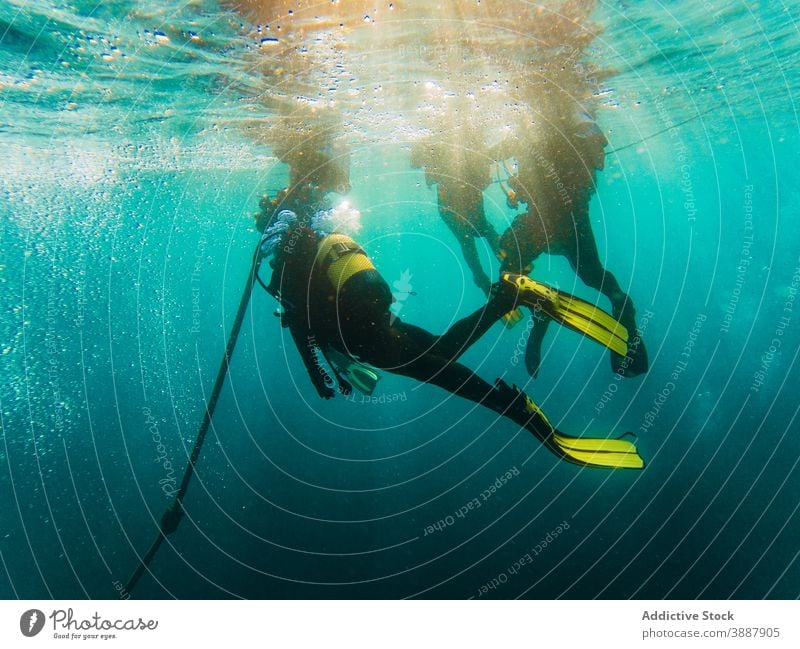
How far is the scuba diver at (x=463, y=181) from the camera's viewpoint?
9086mm

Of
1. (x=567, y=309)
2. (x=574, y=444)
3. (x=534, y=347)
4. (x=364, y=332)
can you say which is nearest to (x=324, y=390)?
(x=364, y=332)

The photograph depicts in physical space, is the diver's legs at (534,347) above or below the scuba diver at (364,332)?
below

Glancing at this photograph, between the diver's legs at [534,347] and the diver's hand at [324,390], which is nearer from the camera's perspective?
the diver's hand at [324,390]

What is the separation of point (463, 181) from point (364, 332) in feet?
20.6

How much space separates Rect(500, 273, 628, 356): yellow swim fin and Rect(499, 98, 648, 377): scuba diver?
1602 millimetres

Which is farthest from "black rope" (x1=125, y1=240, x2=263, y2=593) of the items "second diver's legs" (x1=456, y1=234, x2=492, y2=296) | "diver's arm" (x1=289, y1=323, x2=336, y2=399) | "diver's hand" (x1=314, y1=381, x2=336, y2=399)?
"second diver's legs" (x1=456, y1=234, x2=492, y2=296)

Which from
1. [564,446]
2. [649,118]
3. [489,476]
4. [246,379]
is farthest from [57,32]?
[246,379]

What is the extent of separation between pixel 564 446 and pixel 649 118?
10.4 m

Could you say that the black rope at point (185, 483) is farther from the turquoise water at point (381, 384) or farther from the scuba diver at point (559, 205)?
the scuba diver at point (559, 205)

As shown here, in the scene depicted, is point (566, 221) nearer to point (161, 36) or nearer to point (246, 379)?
point (161, 36)

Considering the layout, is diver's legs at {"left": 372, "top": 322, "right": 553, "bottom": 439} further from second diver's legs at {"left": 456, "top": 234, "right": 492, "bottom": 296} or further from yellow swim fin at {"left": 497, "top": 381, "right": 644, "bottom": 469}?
second diver's legs at {"left": 456, "top": 234, "right": 492, "bottom": 296}

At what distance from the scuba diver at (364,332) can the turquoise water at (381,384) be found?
7.23 feet

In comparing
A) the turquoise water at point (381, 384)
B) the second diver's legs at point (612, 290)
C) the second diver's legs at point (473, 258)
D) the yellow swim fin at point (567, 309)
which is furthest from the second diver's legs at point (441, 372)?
the second diver's legs at point (473, 258)

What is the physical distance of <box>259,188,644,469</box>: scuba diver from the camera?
4.09 meters
